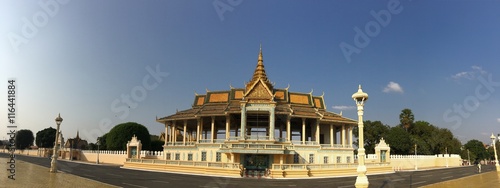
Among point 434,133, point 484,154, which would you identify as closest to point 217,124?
point 434,133

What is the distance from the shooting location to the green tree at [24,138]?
11571 centimetres

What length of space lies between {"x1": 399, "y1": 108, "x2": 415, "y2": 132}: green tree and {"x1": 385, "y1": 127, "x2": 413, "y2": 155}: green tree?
13523 millimetres

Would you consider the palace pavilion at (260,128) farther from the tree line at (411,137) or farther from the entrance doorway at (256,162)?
the tree line at (411,137)

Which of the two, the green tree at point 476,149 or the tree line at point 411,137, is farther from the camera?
the green tree at point 476,149

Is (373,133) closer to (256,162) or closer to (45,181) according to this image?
(256,162)

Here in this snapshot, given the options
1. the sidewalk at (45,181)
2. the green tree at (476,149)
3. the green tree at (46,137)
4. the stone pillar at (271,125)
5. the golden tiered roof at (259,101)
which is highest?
the golden tiered roof at (259,101)

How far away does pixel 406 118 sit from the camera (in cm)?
9206

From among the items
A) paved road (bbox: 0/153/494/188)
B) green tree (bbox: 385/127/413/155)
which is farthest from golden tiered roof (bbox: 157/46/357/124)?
green tree (bbox: 385/127/413/155)

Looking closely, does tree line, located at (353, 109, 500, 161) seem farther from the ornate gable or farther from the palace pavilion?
the ornate gable

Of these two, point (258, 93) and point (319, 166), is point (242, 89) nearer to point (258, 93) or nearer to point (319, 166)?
point (258, 93)

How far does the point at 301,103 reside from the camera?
2114 inches

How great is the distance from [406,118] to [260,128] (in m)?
57.6

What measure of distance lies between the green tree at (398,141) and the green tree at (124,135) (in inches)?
Answer: 2263

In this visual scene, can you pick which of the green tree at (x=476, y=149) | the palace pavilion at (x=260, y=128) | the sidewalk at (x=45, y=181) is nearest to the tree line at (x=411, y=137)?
the green tree at (x=476, y=149)
